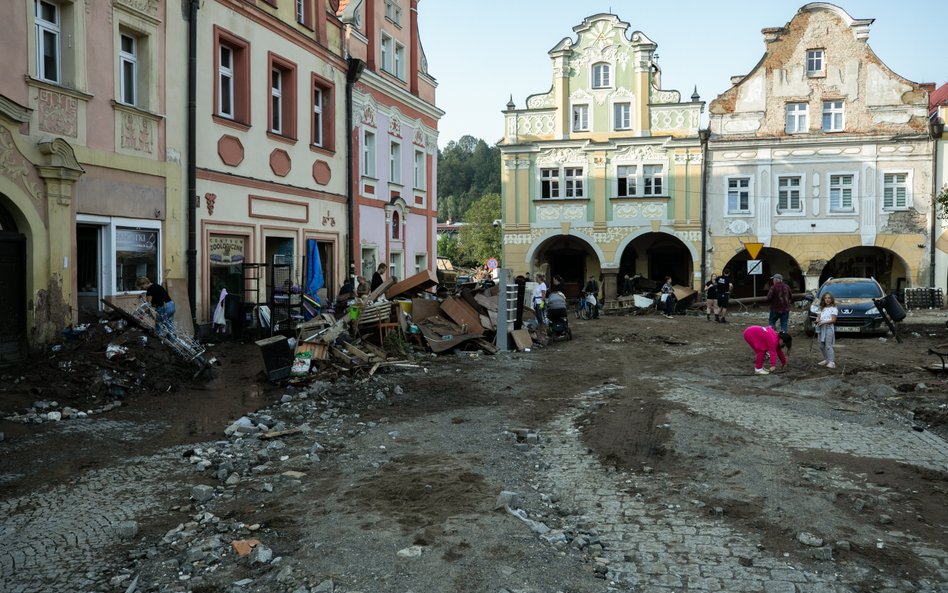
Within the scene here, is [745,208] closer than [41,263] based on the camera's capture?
No

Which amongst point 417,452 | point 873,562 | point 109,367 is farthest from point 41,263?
point 873,562

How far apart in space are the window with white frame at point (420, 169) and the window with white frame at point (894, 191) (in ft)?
71.2

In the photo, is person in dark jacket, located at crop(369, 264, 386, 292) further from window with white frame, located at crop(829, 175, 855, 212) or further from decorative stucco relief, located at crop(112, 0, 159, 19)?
window with white frame, located at crop(829, 175, 855, 212)

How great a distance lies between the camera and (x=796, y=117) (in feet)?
116

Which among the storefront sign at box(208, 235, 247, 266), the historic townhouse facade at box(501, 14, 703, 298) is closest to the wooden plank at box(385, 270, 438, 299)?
the storefront sign at box(208, 235, 247, 266)

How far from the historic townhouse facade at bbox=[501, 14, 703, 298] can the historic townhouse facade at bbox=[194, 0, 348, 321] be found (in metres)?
17.4

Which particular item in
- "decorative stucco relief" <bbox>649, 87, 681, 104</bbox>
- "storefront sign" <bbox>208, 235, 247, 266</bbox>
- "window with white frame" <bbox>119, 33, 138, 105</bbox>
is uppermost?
"decorative stucco relief" <bbox>649, 87, 681, 104</bbox>

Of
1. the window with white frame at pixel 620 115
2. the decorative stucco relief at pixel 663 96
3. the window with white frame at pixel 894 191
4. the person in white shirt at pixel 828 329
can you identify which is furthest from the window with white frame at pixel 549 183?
the person in white shirt at pixel 828 329

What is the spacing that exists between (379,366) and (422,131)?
15459 millimetres

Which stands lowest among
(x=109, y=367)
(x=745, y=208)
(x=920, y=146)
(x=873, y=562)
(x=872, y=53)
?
(x=873, y=562)

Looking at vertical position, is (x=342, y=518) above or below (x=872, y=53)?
below

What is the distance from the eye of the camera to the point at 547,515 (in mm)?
6004

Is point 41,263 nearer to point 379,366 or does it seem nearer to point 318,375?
point 318,375

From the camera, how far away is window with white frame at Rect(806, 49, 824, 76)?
1374 inches
